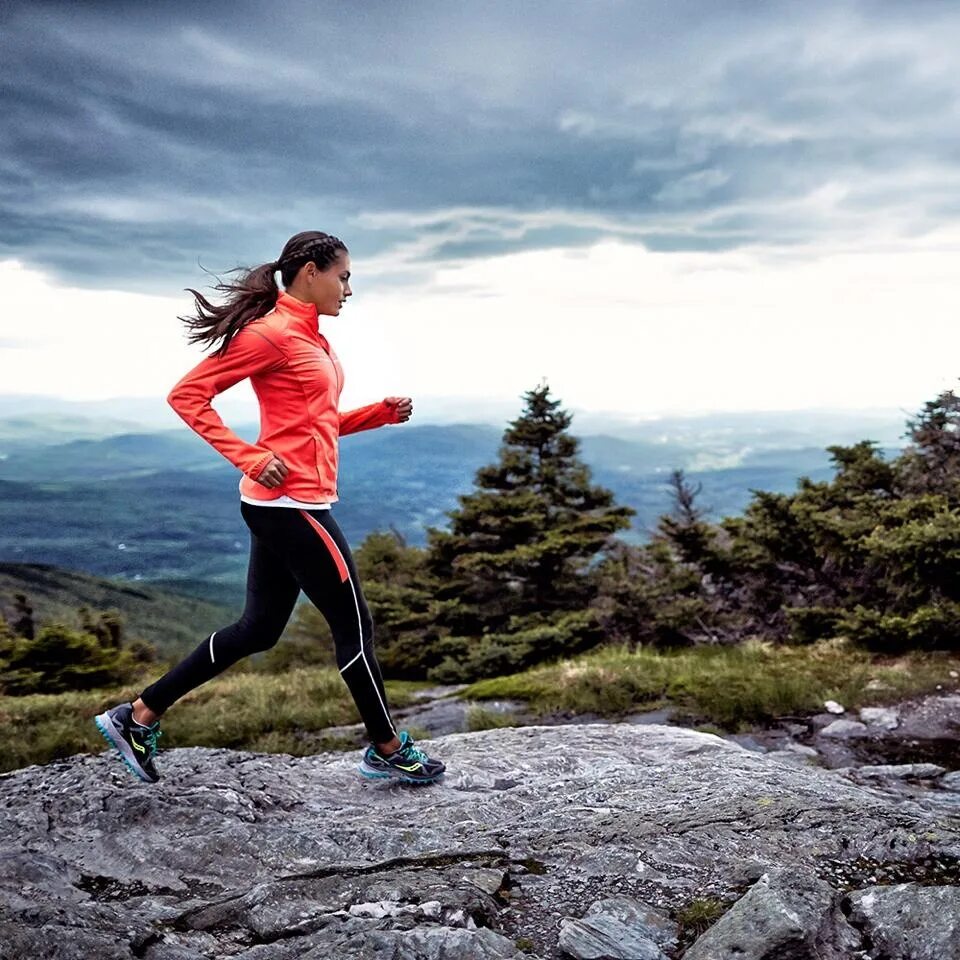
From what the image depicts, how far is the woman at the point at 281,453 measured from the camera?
4.38 m

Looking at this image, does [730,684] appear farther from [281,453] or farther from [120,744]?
[120,744]

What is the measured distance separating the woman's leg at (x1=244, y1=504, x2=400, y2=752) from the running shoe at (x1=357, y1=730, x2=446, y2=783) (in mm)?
67

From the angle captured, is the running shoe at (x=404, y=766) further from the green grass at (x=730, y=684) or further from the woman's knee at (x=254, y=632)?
the green grass at (x=730, y=684)

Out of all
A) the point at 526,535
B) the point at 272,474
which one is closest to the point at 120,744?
the point at 272,474

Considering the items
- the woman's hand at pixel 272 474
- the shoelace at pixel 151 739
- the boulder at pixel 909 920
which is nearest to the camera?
the boulder at pixel 909 920

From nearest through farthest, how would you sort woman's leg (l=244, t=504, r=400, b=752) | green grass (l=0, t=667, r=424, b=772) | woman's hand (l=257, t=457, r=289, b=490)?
woman's hand (l=257, t=457, r=289, b=490) → woman's leg (l=244, t=504, r=400, b=752) → green grass (l=0, t=667, r=424, b=772)

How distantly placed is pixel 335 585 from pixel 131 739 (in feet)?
4.89

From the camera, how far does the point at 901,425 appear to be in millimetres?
13859

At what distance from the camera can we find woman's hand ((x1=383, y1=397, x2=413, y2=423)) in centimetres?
525

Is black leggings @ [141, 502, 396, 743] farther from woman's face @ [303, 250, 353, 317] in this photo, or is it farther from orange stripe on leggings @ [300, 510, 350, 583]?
woman's face @ [303, 250, 353, 317]

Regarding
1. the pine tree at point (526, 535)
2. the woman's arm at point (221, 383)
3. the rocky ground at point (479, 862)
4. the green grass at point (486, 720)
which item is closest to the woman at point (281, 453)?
the woman's arm at point (221, 383)

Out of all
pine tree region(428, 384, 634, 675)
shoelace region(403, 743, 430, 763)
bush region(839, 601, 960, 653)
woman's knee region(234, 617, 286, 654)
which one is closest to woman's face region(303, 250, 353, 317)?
woman's knee region(234, 617, 286, 654)

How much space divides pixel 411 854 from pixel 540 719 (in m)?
4.87

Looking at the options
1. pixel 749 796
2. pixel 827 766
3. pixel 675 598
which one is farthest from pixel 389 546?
pixel 749 796
